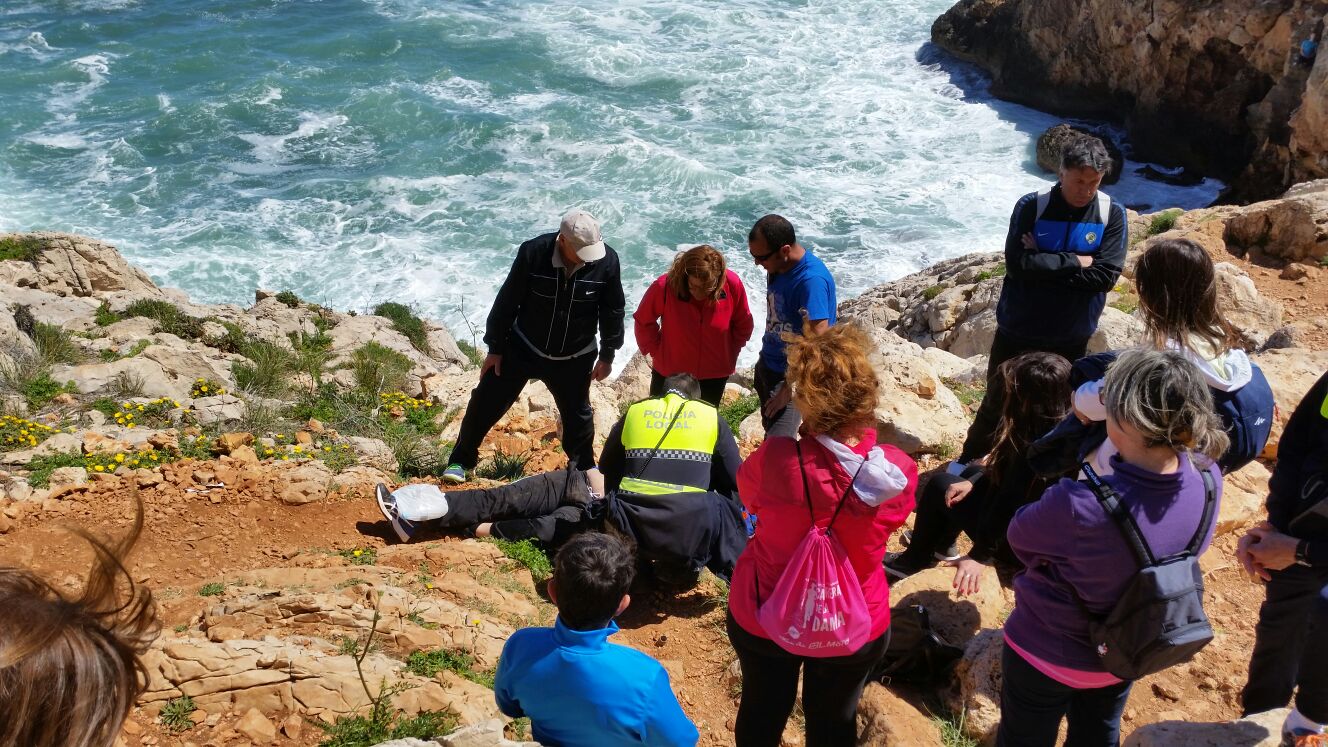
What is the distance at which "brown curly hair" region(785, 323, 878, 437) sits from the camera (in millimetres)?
3006

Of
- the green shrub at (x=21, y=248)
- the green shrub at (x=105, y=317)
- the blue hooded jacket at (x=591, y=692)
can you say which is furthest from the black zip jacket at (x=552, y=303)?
the green shrub at (x=21, y=248)

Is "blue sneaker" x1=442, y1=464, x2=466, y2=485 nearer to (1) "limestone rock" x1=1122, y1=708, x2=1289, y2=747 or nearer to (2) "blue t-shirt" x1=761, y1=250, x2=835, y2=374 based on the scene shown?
(2) "blue t-shirt" x1=761, y1=250, x2=835, y2=374

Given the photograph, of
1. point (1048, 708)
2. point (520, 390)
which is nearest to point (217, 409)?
point (520, 390)

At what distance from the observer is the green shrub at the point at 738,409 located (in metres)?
7.34

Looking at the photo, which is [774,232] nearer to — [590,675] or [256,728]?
[590,675]

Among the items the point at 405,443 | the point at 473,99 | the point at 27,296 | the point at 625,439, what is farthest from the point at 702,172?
the point at 625,439

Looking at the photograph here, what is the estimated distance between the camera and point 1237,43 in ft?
63.5

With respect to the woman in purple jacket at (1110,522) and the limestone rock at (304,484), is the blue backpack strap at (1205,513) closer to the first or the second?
the woman in purple jacket at (1110,522)

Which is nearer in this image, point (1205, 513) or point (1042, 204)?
point (1205, 513)

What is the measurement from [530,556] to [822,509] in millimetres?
2409

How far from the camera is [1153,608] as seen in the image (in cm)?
263

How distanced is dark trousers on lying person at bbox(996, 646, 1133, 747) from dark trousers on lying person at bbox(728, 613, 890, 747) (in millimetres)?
397

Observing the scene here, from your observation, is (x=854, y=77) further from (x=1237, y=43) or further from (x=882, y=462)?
(x=882, y=462)

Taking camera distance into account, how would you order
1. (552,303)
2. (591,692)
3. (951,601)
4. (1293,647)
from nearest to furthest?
(591,692)
(1293,647)
(951,601)
(552,303)
